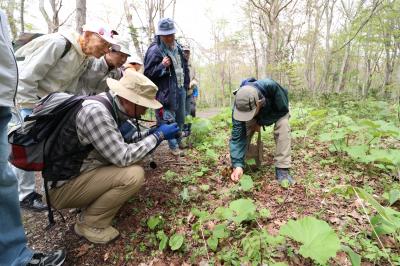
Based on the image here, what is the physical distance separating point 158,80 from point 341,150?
2876mm

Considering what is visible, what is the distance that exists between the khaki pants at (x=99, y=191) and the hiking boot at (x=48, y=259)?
0.34 m

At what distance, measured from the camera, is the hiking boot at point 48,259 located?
79.9 inches

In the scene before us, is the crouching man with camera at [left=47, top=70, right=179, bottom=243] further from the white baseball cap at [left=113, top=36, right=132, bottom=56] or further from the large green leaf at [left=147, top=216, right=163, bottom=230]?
the white baseball cap at [left=113, top=36, right=132, bottom=56]

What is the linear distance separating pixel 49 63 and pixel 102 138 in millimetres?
1108

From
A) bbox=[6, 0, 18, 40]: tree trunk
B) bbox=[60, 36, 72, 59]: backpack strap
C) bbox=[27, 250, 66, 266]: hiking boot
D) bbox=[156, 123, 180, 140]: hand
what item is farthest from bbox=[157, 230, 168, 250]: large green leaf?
bbox=[6, 0, 18, 40]: tree trunk

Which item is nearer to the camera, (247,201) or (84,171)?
(247,201)

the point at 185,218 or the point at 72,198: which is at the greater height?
the point at 72,198

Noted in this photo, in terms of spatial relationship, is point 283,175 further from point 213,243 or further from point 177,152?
point 177,152

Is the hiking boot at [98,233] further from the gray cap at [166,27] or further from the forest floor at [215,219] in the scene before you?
the gray cap at [166,27]

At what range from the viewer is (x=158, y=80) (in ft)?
13.4

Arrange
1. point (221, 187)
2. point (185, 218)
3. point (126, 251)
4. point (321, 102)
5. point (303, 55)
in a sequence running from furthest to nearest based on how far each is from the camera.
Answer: point (303, 55) < point (321, 102) < point (221, 187) < point (185, 218) < point (126, 251)

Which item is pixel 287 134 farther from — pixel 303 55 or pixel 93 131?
pixel 303 55

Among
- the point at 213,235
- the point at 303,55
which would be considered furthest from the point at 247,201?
the point at 303,55

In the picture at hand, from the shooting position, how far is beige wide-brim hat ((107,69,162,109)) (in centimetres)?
237
